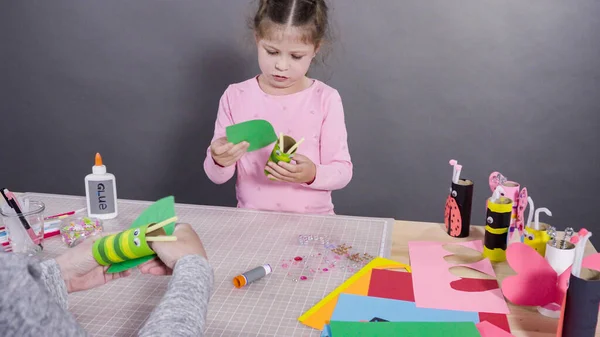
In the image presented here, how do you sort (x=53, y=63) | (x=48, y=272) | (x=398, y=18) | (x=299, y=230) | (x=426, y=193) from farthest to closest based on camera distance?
(x=53, y=63), (x=426, y=193), (x=398, y=18), (x=299, y=230), (x=48, y=272)

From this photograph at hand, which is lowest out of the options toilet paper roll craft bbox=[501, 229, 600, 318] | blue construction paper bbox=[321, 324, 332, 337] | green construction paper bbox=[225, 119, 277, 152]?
blue construction paper bbox=[321, 324, 332, 337]

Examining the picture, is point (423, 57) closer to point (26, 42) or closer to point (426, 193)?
point (426, 193)

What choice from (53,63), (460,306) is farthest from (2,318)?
(53,63)

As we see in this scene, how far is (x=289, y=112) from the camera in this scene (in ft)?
5.46

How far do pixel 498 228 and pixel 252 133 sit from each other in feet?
1.98

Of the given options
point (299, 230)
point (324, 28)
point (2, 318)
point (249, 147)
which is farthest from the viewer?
point (324, 28)

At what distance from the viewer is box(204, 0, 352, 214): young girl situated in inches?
60.4

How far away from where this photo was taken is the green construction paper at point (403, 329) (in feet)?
2.79

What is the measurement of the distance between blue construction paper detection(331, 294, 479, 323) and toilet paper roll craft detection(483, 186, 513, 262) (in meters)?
0.24

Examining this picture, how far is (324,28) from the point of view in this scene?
1.61 meters

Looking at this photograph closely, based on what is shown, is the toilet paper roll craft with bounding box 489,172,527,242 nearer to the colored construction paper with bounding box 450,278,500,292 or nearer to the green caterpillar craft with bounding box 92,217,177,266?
the colored construction paper with bounding box 450,278,500,292

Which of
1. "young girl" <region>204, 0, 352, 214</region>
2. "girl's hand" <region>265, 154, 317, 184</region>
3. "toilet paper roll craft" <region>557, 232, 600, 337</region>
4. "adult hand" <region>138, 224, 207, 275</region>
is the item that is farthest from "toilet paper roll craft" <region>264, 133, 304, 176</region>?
"toilet paper roll craft" <region>557, 232, 600, 337</region>

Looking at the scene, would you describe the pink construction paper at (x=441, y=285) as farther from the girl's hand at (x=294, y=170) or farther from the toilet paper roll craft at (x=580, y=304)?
the girl's hand at (x=294, y=170)

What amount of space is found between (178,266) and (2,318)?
0.30 meters
